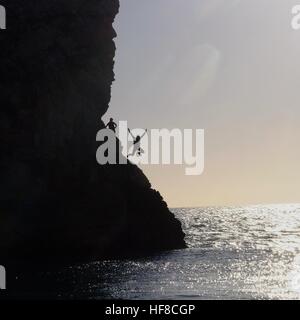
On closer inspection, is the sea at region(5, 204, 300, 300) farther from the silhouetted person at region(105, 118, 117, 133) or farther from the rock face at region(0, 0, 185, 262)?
the silhouetted person at region(105, 118, 117, 133)

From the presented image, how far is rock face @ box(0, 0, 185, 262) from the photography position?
62.6m

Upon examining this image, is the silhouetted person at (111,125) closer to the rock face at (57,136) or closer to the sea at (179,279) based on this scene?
the rock face at (57,136)

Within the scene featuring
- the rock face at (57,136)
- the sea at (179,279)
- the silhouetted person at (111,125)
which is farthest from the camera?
the silhouetted person at (111,125)

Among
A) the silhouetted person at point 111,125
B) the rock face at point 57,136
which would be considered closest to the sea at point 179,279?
the rock face at point 57,136

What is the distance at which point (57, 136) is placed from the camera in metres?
65.8

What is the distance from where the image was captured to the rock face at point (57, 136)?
6262 cm

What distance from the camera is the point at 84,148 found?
2736 inches

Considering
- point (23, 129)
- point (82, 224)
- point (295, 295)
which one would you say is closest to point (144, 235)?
point (82, 224)

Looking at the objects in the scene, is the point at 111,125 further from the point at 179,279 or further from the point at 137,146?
the point at 179,279

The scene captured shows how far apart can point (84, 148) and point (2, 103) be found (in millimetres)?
12554

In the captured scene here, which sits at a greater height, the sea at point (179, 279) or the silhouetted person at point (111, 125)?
the silhouetted person at point (111, 125)

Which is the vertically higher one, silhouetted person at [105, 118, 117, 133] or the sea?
silhouetted person at [105, 118, 117, 133]

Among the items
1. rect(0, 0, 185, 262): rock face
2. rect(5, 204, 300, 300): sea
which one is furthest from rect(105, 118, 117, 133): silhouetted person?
rect(5, 204, 300, 300): sea

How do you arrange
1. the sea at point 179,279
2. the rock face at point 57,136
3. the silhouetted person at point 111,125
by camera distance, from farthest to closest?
the silhouetted person at point 111,125 < the rock face at point 57,136 < the sea at point 179,279
